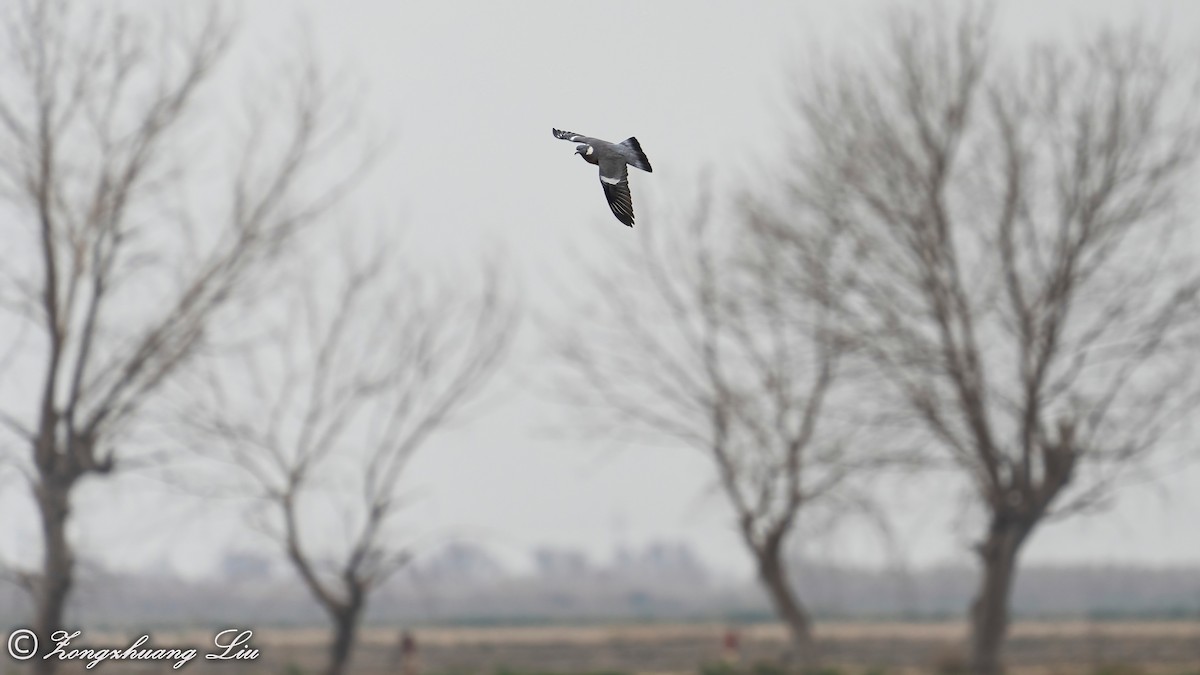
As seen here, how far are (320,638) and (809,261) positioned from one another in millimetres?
28171

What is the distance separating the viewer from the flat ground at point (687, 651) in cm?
2627

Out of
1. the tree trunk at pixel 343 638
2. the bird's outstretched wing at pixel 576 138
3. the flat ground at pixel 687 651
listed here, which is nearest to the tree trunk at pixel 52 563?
the flat ground at pixel 687 651

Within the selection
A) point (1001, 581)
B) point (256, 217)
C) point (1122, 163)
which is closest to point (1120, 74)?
point (1122, 163)

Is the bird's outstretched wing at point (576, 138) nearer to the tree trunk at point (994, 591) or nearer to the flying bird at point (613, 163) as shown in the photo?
the flying bird at point (613, 163)

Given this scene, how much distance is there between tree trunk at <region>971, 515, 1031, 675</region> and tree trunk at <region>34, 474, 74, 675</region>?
10032mm

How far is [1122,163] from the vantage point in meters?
19.5

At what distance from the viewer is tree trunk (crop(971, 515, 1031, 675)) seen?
19.7 meters

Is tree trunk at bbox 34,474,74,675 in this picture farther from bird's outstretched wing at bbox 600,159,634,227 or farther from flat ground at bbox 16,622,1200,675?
bird's outstretched wing at bbox 600,159,634,227

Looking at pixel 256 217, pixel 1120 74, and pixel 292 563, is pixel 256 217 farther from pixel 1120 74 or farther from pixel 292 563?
pixel 1120 74

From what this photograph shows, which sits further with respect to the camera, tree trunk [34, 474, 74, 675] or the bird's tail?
tree trunk [34, 474, 74, 675]

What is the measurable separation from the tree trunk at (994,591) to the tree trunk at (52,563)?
1003 cm

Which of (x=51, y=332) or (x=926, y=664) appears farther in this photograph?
(x=926, y=664)

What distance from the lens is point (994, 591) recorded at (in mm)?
20078

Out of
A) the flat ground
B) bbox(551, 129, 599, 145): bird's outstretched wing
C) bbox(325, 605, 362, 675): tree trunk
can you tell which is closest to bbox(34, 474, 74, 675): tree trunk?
the flat ground
